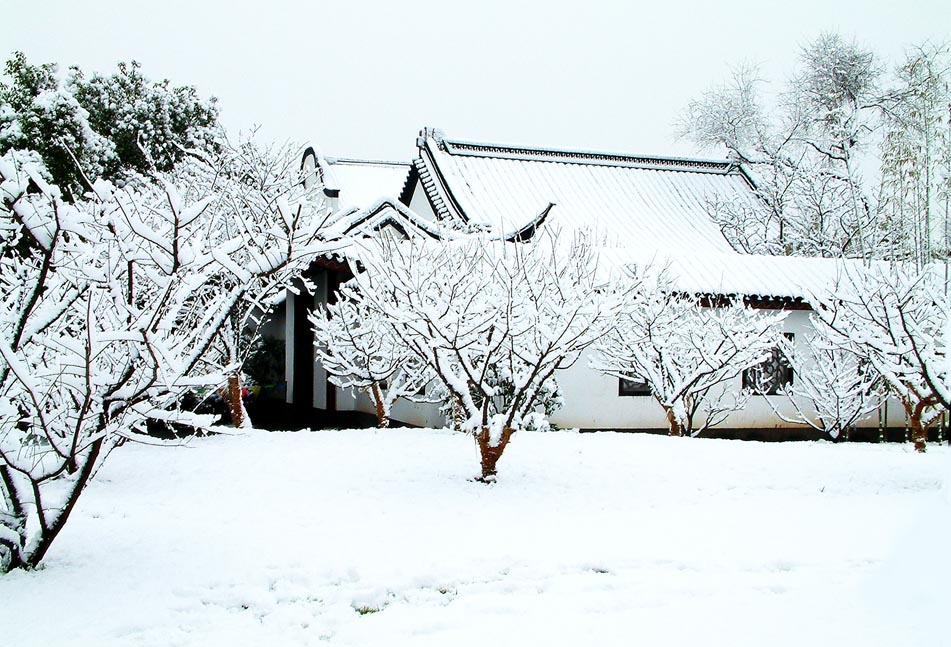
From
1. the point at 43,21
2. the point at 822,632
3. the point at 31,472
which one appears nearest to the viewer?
the point at 822,632

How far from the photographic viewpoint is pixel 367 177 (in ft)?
87.6

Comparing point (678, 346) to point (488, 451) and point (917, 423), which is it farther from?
point (488, 451)

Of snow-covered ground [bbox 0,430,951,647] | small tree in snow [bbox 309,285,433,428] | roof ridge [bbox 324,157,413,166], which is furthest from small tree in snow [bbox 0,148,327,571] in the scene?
roof ridge [bbox 324,157,413,166]

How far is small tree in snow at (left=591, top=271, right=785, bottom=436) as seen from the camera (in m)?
11.7

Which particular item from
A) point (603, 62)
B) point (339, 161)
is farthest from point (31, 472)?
point (339, 161)

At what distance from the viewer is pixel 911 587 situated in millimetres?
4730

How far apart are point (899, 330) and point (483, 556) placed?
21.5ft

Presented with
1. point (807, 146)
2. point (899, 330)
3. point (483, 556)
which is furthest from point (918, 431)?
point (807, 146)

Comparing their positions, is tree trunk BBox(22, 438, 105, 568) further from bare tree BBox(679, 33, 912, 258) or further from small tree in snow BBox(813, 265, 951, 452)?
bare tree BBox(679, 33, 912, 258)

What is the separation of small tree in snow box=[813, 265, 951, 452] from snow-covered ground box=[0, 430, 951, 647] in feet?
3.80

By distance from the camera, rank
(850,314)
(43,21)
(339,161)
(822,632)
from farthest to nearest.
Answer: (339,161), (43,21), (850,314), (822,632)

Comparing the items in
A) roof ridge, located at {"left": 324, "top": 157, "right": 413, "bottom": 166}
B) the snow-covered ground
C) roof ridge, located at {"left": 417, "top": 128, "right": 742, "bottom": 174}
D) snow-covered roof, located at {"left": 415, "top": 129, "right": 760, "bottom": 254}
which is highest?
roof ridge, located at {"left": 324, "top": 157, "right": 413, "bottom": 166}

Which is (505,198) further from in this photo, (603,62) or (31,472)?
(31,472)

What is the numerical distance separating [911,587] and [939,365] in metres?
5.36
